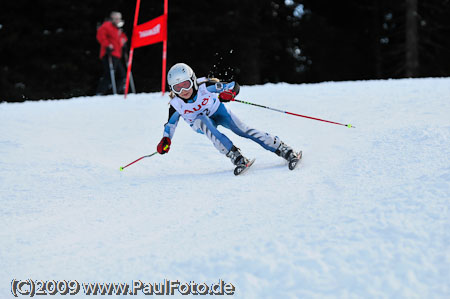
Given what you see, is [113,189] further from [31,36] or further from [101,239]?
[31,36]

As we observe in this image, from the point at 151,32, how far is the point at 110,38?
1090 millimetres

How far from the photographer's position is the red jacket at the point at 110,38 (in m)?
9.62

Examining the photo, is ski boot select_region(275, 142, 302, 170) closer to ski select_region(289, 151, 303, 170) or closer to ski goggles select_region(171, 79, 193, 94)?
ski select_region(289, 151, 303, 170)

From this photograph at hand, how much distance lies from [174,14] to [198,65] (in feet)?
7.27

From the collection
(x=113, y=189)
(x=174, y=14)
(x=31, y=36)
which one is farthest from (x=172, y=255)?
(x=174, y=14)

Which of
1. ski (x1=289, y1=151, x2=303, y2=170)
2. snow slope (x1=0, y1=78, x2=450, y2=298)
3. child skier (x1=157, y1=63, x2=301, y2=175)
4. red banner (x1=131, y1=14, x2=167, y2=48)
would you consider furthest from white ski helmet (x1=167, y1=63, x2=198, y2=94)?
red banner (x1=131, y1=14, x2=167, y2=48)

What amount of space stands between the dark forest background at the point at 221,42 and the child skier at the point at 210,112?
12.0 metres

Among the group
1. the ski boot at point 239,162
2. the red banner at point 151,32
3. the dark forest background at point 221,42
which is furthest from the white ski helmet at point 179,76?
the dark forest background at point 221,42

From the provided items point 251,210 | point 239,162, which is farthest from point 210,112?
point 251,210

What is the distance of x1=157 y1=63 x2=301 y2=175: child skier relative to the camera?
4.41 m

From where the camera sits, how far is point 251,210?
3248mm

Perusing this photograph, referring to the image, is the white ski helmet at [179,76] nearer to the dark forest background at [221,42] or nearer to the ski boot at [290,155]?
the ski boot at [290,155]

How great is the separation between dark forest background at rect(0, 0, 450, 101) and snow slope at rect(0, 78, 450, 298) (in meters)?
10.6

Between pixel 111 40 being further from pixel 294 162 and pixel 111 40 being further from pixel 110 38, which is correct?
pixel 294 162
